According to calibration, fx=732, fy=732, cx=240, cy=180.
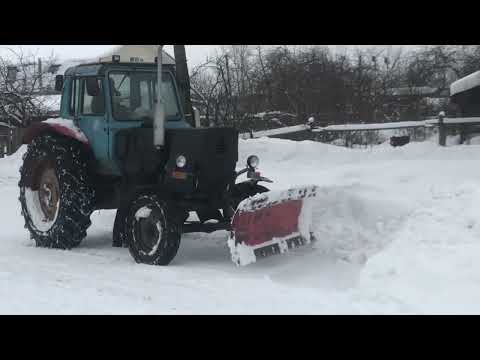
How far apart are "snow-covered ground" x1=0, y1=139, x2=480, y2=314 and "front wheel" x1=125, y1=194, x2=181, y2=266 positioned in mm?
202

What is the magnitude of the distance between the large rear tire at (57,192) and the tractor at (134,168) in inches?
0.5

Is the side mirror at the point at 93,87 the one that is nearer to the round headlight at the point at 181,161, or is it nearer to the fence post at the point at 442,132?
the round headlight at the point at 181,161

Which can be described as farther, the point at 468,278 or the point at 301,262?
the point at 301,262

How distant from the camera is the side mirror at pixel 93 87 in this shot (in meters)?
8.62

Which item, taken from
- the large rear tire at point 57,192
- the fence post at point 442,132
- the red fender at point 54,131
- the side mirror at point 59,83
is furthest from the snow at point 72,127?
the fence post at point 442,132

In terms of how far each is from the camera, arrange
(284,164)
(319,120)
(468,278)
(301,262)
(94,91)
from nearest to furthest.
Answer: (468,278)
(301,262)
(94,91)
(284,164)
(319,120)

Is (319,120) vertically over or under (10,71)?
under

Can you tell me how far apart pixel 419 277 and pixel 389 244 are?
1.08 meters

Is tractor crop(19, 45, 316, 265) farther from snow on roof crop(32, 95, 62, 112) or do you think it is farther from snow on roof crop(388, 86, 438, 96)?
snow on roof crop(388, 86, 438, 96)

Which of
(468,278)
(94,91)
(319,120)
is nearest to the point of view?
(468,278)

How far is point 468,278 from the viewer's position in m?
6.28

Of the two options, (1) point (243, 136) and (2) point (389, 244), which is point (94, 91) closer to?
(2) point (389, 244)

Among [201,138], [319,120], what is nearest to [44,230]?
[201,138]

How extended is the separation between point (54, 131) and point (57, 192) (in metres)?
0.79
